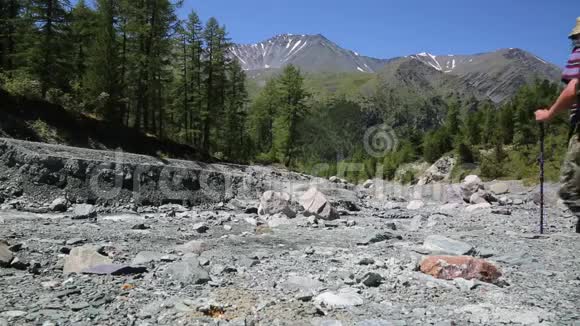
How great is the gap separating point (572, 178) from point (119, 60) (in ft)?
97.6

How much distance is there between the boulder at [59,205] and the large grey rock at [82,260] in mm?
6903

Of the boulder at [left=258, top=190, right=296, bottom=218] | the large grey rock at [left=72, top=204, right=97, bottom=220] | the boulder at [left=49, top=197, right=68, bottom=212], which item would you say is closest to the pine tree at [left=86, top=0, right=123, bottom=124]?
the boulder at [left=49, top=197, right=68, bottom=212]

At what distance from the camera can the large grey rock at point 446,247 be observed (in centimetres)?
716

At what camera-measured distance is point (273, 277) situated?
5812mm

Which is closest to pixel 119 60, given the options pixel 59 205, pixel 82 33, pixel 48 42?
pixel 48 42

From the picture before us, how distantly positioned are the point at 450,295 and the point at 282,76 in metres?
39.9

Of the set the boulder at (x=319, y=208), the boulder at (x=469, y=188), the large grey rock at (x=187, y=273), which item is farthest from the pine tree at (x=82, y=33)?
the large grey rock at (x=187, y=273)

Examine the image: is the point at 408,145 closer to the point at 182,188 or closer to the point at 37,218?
the point at 182,188

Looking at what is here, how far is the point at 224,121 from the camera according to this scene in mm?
43375

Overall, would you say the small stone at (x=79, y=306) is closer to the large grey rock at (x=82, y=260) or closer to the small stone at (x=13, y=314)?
the small stone at (x=13, y=314)

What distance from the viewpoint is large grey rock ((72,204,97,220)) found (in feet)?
36.9

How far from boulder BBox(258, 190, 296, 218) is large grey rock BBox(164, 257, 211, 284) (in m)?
7.69

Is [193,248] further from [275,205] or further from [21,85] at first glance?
[21,85]

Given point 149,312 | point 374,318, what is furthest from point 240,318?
point 374,318
